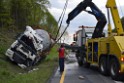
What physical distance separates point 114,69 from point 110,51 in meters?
1.13

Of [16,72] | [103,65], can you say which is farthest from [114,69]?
[16,72]

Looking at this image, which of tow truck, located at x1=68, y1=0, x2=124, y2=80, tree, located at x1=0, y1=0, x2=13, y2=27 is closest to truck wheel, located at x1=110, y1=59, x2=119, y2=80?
tow truck, located at x1=68, y1=0, x2=124, y2=80

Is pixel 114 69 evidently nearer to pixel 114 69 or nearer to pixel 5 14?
pixel 114 69

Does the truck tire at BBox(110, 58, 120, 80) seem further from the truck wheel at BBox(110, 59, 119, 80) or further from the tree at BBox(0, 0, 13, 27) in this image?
the tree at BBox(0, 0, 13, 27)

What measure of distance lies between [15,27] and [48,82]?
25008 mm

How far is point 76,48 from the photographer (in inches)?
1132

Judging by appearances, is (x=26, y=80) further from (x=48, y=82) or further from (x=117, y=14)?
(x=117, y=14)

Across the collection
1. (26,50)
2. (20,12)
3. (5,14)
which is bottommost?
(26,50)

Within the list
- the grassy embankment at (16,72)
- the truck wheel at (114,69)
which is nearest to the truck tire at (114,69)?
the truck wheel at (114,69)

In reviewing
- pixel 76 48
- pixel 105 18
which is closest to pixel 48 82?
pixel 105 18

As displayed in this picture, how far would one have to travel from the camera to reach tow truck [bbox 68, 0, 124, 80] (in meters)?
18.5

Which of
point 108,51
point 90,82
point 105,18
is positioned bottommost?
point 90,82

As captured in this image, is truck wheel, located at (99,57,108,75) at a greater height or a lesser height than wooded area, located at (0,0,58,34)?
lesser

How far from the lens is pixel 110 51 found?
19.7m
